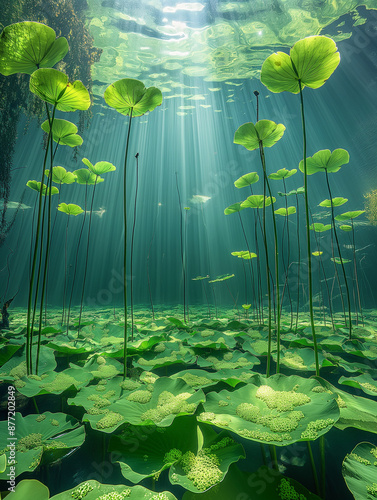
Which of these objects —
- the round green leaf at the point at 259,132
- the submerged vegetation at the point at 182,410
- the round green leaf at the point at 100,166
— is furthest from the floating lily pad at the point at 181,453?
the round green leaf at the point at 100,166

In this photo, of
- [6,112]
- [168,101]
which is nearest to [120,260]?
[168,101]

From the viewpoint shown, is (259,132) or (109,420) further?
(259,132)

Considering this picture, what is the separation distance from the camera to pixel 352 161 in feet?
49.9

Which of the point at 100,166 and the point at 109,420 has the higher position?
the point at 100,166

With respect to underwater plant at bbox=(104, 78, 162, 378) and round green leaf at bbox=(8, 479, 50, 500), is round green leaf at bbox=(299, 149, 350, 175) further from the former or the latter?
round green leaf at bbox=(8, 479, 50, 500)

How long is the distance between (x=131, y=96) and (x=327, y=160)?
153cm

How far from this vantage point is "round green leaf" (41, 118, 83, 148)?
1.65 meters

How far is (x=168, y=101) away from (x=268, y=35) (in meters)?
5.18

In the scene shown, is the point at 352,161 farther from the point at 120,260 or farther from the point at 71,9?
the point at 120,260

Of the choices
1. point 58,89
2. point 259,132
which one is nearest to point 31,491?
point 58,89

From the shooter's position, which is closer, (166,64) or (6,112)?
(6,112)

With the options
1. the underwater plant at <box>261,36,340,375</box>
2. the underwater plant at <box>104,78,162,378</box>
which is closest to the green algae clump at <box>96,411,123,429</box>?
the underwater plant at <box>104,78,162,378</box>

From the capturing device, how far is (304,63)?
1107mm

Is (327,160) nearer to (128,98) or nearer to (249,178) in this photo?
(249,178)
